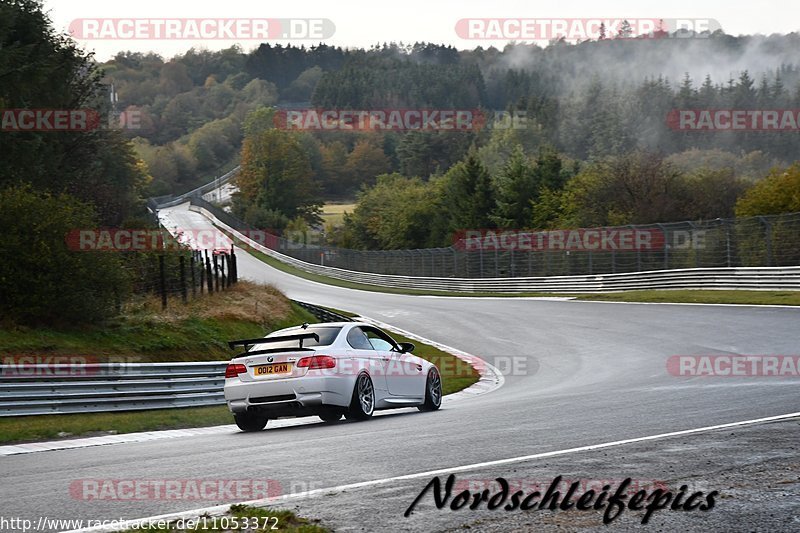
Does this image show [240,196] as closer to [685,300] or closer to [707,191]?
[707,191]

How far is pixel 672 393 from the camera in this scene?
562 inches

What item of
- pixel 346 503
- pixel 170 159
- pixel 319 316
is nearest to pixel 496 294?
Result: pixel 319 316

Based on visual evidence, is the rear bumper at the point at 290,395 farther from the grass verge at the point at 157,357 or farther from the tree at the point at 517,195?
the tree at the point at 517,195

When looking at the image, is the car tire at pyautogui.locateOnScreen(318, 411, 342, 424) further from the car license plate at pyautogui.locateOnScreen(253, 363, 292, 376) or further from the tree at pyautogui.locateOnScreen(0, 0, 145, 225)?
the tree at pyautogui.locateOnScreen(0, 0, 145, 225)

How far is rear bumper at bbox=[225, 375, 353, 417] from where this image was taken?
12.8m

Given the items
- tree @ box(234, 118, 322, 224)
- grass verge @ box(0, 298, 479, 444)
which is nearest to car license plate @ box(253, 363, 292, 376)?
grass verge @ box(0, 298, 479, 444)

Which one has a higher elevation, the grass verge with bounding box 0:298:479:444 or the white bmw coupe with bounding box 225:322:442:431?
the white bmw coupe with bounding box 225:322:442:431

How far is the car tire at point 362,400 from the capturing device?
44.2ft

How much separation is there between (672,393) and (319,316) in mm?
24300

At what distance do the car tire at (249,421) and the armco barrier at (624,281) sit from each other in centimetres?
2320

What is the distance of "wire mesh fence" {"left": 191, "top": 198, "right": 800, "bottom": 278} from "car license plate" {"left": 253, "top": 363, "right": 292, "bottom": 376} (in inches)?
942

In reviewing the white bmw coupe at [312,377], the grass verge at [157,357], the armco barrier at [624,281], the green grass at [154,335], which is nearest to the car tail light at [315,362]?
the white bmw coupe at [312,377]

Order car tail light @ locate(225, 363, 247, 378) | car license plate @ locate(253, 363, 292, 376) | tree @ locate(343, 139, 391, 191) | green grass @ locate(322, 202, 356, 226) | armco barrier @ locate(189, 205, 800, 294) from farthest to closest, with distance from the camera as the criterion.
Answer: tree @ locate(343, 139, 391, 191) < green grass @ locate(322, 202, 356, 226) < armco barrier @ locate(189, 205, 800, 294) < car tail light @ locate(225, 363, 247, 378) < car license plate @ locate(253, 363, 292, 376)

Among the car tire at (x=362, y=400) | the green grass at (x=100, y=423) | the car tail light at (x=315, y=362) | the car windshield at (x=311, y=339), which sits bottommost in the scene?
the green grass at (x=100, y=423)
